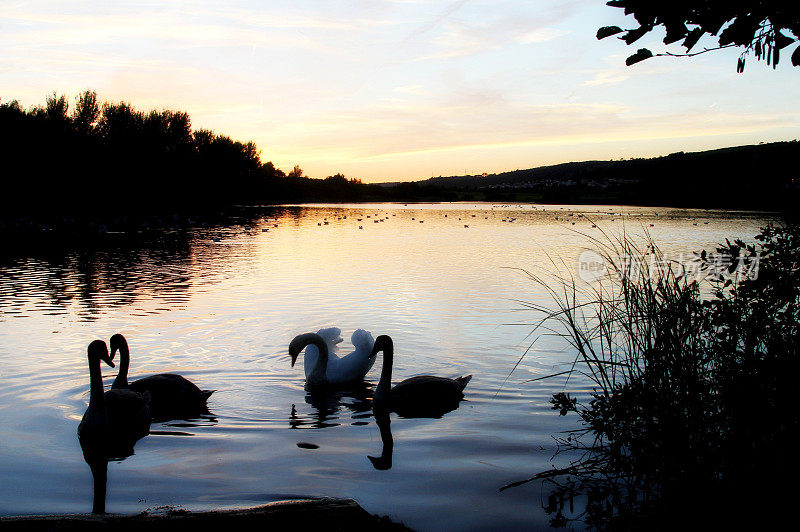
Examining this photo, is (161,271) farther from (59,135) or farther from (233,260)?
(59,135)

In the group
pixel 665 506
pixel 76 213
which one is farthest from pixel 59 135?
pixel 665 506

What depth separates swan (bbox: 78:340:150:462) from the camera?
6633mm

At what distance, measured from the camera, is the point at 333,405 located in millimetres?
8672

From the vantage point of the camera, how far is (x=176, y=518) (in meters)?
4.12

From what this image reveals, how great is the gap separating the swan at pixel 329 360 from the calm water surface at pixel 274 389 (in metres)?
0.28

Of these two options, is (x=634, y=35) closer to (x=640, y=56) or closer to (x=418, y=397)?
(x=640, y=56)

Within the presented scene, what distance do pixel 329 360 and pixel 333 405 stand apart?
3.59 ft

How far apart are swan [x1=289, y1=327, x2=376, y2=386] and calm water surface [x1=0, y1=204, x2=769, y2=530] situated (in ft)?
0.93

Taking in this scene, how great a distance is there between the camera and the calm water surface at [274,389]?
5.70 meters

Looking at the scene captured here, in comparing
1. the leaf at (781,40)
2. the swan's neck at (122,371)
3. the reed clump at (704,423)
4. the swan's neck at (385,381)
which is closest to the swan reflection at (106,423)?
the swan's neck at (122,371)

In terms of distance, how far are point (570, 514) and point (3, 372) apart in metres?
8.00

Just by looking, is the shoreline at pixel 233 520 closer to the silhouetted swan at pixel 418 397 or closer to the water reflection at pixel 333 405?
the water reflection at pixel 333 405

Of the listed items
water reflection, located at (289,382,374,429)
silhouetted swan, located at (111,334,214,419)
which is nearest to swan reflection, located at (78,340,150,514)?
silhouetted swan, located at (111,334,214,419)

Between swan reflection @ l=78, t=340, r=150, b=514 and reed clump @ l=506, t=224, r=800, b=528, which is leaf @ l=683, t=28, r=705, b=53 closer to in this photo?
reed clump @ l=506, t=224, r=800, b=528
